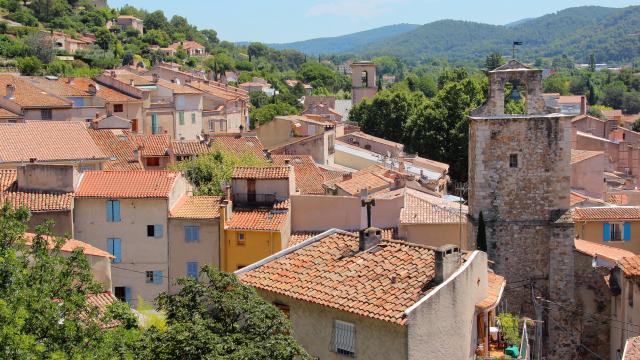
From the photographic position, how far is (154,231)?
3291cm

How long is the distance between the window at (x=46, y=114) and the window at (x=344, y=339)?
136 feet

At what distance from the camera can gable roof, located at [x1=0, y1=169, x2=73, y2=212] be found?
1230 inches

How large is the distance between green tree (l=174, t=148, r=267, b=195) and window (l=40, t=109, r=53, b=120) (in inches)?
526

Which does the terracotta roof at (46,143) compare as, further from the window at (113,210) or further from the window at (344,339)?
the window at (344,339)

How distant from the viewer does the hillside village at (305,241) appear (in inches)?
681

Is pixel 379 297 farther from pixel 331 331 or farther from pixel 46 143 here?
pixel 46 143

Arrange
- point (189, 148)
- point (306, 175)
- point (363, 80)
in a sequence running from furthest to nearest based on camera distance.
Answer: point (363, 80), point (189, 148), point (306, 175)

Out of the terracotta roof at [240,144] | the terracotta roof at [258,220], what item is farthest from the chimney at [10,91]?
the terracotta roof at [258,220]

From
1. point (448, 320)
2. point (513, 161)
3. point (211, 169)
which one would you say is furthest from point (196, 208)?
point (448, 320)

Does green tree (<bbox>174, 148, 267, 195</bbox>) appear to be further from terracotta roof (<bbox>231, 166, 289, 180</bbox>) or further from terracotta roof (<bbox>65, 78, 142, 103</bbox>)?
terracotta roof (<bbox>65, 78, 142, 103</bbox>)

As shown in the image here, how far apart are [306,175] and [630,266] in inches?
854

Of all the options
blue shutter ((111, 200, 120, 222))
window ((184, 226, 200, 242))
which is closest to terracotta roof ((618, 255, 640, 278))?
window ((184, 226, 200, 242))

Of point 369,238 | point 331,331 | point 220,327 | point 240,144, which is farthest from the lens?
point 240,144

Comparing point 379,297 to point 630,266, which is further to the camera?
point 630,266
